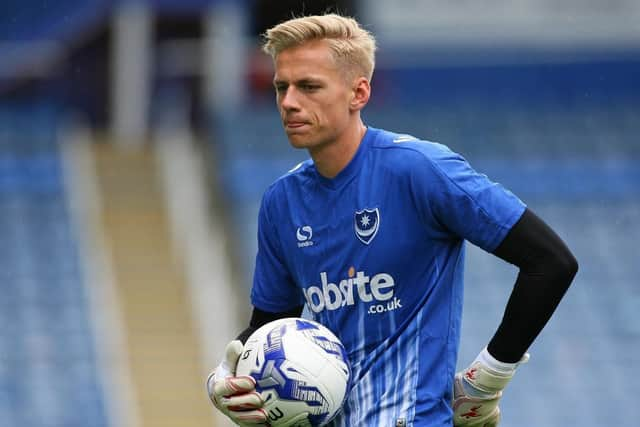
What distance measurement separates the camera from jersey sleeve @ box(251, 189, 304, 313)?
4.57 m

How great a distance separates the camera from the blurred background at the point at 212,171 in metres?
13.5

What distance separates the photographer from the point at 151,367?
45.3ft

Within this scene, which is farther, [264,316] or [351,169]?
[264,316]

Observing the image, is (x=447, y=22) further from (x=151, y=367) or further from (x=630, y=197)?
(x=151, y=367)

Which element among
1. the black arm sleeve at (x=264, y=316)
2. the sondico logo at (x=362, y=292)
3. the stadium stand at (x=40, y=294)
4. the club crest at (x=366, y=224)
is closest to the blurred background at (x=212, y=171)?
the stadium stand at (x=40, y=294)

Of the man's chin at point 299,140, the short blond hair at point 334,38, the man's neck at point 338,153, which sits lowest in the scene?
the man's neck at point 338,153

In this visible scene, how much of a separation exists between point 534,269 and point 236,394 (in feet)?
3.38

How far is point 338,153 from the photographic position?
14.3ft

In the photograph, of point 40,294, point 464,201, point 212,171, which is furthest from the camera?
point 212,171

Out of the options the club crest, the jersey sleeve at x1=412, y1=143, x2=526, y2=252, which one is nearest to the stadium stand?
the club crest

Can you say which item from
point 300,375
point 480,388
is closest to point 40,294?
point 300,375

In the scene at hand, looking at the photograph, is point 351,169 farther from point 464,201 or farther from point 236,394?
point 236,394

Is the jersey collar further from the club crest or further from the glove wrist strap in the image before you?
the glove wrist strap

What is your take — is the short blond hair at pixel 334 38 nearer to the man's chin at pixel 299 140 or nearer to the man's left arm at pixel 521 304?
the man's chin at pixel 299 140
